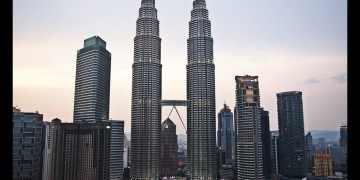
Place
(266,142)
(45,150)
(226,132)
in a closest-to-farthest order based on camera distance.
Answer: (45,150)
(266,142)
(226,132)

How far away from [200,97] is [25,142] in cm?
4860

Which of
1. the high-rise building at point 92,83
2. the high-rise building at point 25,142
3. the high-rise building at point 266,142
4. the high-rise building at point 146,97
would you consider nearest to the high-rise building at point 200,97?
the high-rise building at point 146,97

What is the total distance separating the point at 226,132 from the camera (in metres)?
97.2

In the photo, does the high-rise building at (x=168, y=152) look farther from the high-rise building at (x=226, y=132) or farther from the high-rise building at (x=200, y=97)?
the high-rise building at (x=226, y=132)

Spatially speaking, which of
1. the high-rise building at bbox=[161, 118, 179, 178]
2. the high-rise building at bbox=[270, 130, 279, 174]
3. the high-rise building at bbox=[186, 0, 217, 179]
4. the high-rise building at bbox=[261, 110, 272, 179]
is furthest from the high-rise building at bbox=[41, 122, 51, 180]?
the high-rise building at bbox=[270, 130, 279, 174]

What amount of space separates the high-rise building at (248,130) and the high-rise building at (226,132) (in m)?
32.5

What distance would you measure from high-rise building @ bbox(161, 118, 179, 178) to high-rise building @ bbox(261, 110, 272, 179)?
67.6 feet

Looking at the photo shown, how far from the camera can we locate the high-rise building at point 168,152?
232 ft

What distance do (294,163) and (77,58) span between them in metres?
51.5

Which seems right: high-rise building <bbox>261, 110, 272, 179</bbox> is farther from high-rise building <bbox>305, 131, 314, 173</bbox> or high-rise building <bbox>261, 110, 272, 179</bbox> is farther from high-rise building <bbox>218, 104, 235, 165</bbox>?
high-rise building <bbox>218, 104, 235, 165</bbox>

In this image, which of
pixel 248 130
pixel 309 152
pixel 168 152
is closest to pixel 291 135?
pixel 309 152

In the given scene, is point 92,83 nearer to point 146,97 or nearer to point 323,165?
point 146,97

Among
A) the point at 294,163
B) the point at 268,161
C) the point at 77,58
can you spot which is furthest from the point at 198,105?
the point at 77,58

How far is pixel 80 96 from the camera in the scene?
65.4 m
